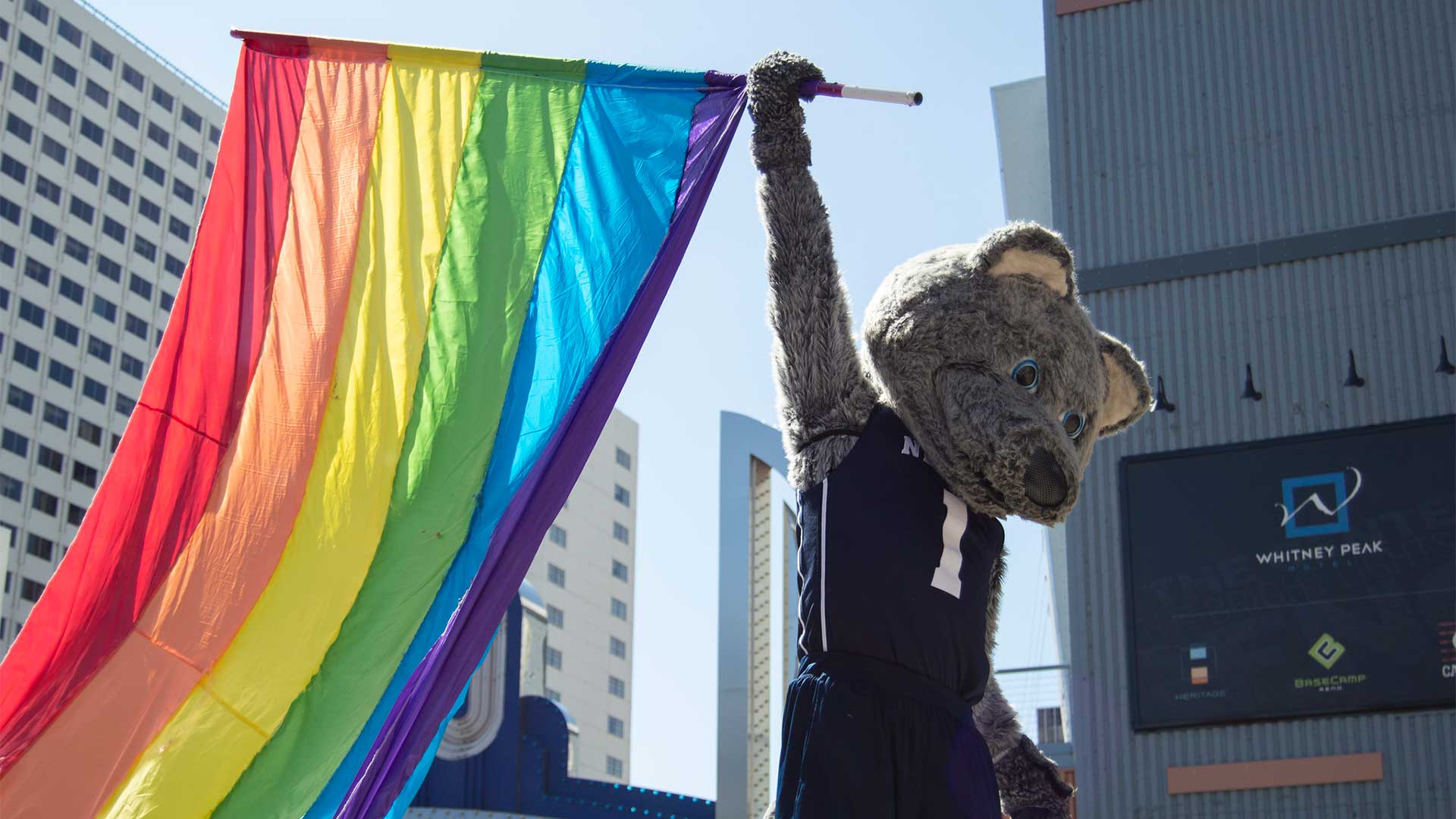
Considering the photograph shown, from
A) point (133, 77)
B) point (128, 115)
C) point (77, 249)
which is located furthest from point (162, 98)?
point (77, 249)

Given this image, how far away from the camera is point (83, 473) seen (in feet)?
208

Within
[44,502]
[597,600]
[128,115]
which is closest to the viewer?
[44,502]

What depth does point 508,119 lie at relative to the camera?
4.85m

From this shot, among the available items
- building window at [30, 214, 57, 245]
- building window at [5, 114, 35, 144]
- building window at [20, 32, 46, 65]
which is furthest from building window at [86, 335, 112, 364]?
building window at [20, 32, 46, 65]

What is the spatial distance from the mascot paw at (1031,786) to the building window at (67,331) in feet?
212

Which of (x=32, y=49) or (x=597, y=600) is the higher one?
(x=32, y=49)

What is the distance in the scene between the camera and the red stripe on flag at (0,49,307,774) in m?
4.36

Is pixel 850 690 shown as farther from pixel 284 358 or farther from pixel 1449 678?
pixel 1449 678

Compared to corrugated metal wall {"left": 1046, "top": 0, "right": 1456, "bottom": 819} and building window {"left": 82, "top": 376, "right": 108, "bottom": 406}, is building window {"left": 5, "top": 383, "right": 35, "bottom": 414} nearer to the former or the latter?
building window {"left": 82, "top": 376, "right": 108, "bottom": 406}

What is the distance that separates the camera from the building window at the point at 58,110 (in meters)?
64.9

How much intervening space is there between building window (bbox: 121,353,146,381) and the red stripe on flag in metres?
65.4

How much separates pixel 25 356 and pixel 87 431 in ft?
12.2

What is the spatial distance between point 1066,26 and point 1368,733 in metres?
5.62

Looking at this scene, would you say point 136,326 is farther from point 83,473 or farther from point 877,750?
point 877,750
